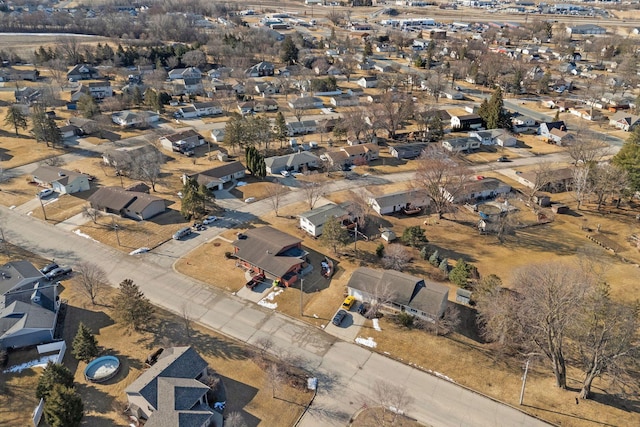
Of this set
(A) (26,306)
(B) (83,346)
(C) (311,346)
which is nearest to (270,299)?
(C) (311,346)

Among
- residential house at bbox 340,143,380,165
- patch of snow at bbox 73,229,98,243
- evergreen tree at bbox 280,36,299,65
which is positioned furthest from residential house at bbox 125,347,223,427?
evergreen tree at bbox 280,36,299,65

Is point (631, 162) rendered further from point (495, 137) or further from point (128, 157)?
point (128, 157)

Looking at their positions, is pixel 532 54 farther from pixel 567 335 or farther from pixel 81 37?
pixel 81 37

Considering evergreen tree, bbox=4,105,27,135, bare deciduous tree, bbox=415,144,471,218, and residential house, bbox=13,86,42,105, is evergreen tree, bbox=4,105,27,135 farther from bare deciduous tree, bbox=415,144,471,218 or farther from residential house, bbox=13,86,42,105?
bare deciduous tree, bbox=415,144,471,218

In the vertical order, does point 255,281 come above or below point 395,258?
below

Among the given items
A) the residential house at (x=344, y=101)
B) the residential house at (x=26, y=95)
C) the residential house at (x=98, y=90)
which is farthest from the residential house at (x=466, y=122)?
the residential house at (x=26, y=95)
